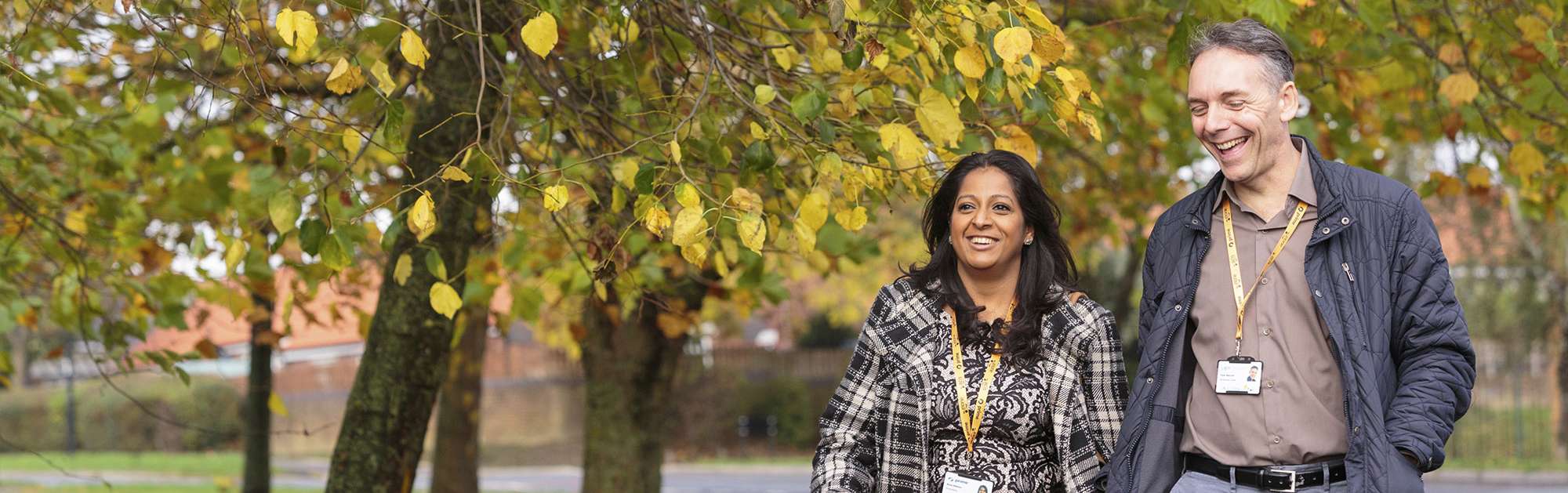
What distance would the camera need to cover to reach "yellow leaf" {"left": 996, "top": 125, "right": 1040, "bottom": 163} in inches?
167

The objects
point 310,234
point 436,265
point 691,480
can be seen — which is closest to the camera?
point 310,234

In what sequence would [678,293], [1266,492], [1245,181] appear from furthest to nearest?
[678,293] → [1245,181] → [1266,492]

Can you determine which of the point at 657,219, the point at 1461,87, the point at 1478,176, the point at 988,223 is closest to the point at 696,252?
the point at 657,219

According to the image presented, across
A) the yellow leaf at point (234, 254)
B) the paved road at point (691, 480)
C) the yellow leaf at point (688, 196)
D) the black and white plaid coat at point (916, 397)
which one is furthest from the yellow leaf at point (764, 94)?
the paved road at point (691, 480)

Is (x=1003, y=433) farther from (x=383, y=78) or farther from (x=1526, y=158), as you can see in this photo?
(x=1526, y=158)

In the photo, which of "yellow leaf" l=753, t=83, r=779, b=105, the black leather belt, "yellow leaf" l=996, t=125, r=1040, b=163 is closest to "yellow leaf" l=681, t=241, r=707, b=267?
"yellow leaf" l=753, t=83, r=779, b=105

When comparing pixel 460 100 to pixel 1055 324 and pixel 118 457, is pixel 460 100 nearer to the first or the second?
pixel 1055 324

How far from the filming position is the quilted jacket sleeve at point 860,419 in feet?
13.0

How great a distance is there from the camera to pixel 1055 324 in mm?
3789

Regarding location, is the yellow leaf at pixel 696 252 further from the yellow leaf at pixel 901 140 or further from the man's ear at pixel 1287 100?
the man's ear at pixel 1287 100

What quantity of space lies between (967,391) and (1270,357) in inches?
31.0

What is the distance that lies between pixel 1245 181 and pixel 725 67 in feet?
5.52

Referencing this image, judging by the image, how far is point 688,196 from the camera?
11.9 feet

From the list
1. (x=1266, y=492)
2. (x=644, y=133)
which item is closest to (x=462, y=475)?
(x=644, y=133)
